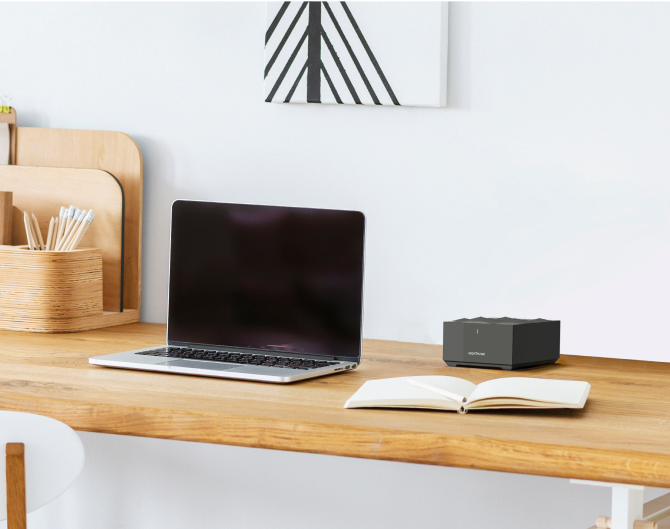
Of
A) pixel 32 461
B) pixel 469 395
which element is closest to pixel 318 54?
pixel 469 395

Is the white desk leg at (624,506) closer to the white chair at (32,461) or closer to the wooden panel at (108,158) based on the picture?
the white chair at (32,461)

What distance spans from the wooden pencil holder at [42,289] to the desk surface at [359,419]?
0.26 m

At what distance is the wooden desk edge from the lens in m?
0.86

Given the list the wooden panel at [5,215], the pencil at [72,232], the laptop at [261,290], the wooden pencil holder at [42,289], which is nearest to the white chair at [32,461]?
the laptop at [261,290]

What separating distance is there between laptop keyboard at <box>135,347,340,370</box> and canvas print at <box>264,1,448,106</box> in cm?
57

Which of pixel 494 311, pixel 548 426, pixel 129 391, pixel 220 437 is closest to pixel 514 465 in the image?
pixel 548 426

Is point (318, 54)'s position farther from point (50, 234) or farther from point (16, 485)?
point (16, 485)

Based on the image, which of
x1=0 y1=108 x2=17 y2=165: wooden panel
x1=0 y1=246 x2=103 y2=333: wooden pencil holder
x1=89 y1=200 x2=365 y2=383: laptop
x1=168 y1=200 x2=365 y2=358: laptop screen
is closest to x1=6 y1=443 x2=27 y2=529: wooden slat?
x1=89 y1=200 x2=365 y2=383: laptop

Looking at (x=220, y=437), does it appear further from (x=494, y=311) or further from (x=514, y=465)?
(x=494, y=311)

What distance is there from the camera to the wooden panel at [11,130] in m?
1.76

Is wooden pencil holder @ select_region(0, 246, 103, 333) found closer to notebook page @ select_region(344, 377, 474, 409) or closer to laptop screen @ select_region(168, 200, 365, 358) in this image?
laptop screen @ select_region(168, 200, 365, 358)

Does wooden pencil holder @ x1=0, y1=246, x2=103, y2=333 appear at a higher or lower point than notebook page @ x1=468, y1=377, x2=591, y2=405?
higher

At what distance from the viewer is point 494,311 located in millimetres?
1559

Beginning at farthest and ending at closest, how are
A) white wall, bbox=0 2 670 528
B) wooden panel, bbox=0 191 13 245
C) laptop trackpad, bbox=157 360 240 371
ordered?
wooden panel, bbox=0 191 13 245
white wall, bbox=0 2 670 528
laptop trackpad, bbox=157 360 240 371
